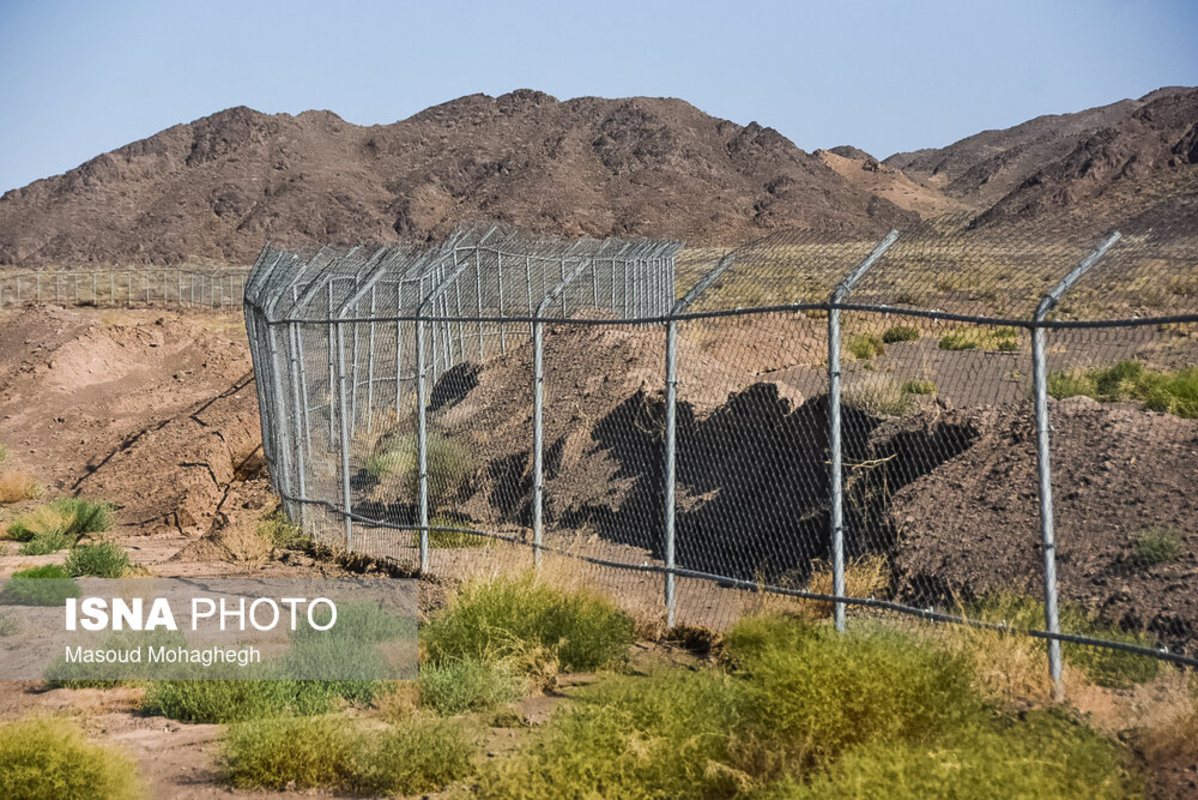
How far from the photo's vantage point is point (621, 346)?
1816cm

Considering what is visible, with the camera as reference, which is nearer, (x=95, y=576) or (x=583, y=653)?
(x=583, y=653)

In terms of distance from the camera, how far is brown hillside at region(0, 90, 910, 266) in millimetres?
86000

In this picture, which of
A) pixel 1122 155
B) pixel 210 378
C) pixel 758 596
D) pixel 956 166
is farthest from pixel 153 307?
pixel 956 166

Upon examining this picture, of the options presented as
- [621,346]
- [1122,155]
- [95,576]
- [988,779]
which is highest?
[1122,155]

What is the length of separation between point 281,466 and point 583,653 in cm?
744

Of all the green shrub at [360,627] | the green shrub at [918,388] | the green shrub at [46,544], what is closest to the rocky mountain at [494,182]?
A: the green shrub at [918,388]

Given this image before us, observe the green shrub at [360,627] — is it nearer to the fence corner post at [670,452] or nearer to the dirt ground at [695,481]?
the dirt ground at [695,481]

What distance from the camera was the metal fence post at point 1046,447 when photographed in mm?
6027

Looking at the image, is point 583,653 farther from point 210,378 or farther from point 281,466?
point 210,378

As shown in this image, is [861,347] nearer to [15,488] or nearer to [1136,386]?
[1136,386]

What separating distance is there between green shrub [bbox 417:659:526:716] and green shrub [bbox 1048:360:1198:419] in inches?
283

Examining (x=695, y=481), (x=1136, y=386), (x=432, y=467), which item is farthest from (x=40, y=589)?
(x=1136, y=386)

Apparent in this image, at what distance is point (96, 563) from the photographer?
11.7m

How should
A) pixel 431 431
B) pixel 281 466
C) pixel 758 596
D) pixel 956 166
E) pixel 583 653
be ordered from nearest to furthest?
1. pixel 583 653
2. pixel 758 596
3. pixel 281 466
4. pixel 431 431
5. pixel 956 166
